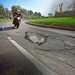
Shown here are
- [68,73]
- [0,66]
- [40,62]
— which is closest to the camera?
[68,73]

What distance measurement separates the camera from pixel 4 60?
614cm

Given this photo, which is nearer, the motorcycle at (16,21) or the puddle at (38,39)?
the puddle at (38,39)

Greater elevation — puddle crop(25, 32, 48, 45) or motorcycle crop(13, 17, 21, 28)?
motorcycle crop(13, 17, 21, 28)

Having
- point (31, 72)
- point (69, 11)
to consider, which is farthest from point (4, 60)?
point (69, 11)

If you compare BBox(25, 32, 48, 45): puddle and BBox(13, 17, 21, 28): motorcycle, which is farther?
BBox(13, 17, 21, 28): motorcycle

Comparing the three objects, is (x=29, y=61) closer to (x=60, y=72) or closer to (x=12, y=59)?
(x=12, y=59)

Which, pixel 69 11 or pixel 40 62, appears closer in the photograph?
pixel 40 62

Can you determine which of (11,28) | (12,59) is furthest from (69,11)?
(12,59)

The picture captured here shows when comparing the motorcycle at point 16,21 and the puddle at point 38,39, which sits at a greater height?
the motorcycle at point 16,21

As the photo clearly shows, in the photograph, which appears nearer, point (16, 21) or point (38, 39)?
point (38, 39)

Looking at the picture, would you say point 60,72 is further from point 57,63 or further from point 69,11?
point 69,11

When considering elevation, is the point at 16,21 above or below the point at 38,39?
above

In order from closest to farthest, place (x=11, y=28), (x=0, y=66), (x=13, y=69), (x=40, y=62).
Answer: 1. (x=13, y=69)
2. (x=0, y=66)
3. (x=40, y=62)
4. (x=11, y=28)

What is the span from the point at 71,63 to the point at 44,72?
1.19 m
